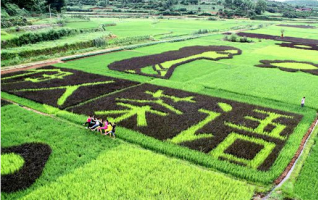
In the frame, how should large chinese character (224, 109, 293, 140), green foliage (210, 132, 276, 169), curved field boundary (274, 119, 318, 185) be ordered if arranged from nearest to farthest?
curved field boundary (274, 119, 318, 185) < green foliage (210, 132, 276, 169) < large chinese character (224, 109, 293, 140)

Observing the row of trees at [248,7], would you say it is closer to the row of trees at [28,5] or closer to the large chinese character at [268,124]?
the row of trees at [28,5]

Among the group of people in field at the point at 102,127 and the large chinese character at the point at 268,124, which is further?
the large chinese character at the point at 268,124

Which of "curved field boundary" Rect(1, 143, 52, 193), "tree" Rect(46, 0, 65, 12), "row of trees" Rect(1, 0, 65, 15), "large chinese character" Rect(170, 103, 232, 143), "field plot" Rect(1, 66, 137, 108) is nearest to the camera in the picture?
"curved field boundary" Rect(1, 143, 52, 193)

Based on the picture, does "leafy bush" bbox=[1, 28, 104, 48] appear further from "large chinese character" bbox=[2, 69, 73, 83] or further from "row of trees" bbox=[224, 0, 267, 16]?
"row of trees" bbox=[224, 0, 267, 16]

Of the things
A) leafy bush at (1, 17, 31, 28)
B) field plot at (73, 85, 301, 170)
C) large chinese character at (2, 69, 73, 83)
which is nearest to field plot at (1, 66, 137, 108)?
large chinese character at (2, 69, 73, 83)

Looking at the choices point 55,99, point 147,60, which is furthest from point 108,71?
point 55,99

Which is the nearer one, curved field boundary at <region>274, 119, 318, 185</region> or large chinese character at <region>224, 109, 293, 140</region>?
curved field boundary at <region>274, 119, 318, 185</region>

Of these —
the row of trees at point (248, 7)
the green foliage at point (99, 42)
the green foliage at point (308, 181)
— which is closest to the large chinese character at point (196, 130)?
the green foliage at point (308, 181)
